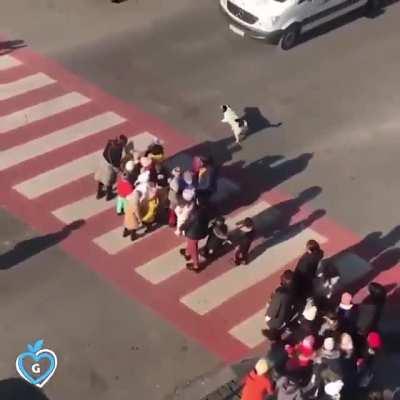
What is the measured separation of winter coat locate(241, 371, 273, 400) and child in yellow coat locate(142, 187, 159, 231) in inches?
186

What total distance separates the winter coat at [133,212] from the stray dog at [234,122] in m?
3.74

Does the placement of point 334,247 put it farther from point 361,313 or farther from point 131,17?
point 131,17

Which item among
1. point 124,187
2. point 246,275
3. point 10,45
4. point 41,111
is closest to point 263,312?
point 246,275

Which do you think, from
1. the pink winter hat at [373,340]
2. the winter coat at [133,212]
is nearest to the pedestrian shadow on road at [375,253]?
the pink winter hat at [373,340]

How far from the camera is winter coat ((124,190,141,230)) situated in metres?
16.2

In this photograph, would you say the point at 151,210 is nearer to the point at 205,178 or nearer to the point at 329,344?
the point at 205,178

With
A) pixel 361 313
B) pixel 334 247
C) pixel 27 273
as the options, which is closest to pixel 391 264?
pixel 334 247

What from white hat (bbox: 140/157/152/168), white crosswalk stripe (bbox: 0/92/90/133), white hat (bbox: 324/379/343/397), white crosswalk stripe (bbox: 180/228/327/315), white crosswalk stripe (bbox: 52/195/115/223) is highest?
white hat (bbox: 140/157/152/168)

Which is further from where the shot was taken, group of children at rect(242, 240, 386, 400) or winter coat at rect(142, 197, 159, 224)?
winter coat at rect(142, 197, 159, 224)

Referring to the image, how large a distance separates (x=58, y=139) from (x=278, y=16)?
21.5ft

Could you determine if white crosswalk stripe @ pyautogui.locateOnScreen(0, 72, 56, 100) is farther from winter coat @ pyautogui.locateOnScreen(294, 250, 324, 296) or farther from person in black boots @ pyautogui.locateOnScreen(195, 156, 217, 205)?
winter coat @ pyautogui.locateOnScreen(294, 250, 324, 296)

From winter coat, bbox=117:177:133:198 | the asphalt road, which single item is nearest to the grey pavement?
the asphalt road

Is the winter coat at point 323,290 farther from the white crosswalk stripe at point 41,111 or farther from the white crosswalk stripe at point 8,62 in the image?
the white crosswalk stripe at point 8,62

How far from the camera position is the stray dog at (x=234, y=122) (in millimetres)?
19156
